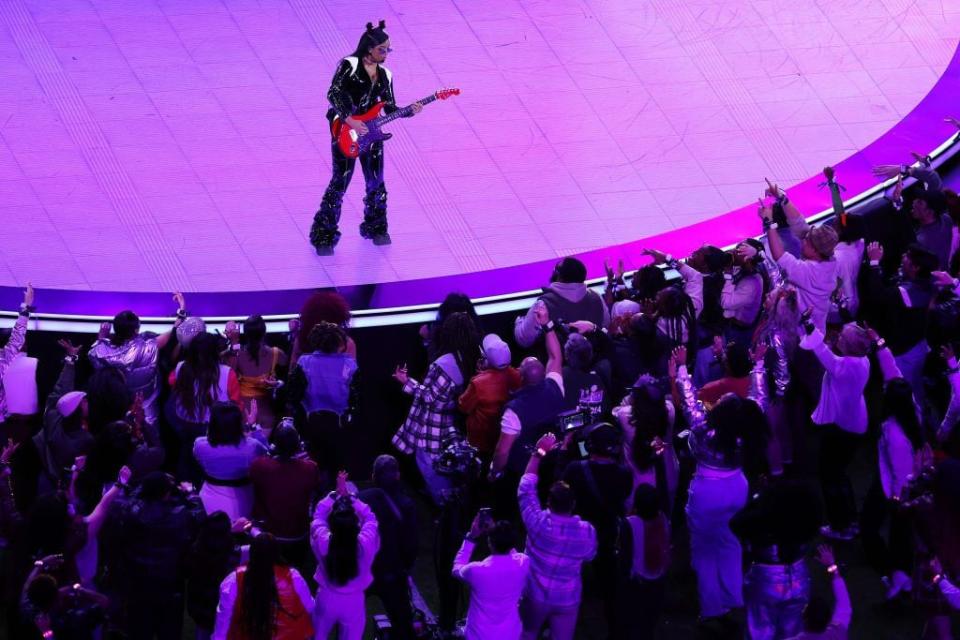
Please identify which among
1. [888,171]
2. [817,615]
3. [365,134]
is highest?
[365,134]

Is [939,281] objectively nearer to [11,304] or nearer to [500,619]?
[500,619]

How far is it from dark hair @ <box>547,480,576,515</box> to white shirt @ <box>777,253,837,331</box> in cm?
238

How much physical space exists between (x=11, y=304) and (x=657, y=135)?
507cm

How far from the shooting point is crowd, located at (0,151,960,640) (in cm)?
645

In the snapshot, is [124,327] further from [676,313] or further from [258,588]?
[676,313]

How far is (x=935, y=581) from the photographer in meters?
6.44

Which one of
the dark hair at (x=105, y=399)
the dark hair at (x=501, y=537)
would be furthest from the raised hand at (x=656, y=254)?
the dark hair at (x=105, y=399)

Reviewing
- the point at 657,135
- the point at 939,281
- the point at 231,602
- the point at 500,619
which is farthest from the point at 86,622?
the point at 657,135

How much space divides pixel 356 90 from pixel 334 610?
425 cm

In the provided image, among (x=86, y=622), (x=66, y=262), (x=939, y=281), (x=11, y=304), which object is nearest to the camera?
(x=86, y=622)

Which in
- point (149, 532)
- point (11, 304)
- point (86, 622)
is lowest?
point (86, 622)

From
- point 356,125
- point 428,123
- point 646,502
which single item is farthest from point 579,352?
point 428,123

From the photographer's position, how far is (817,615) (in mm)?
6055

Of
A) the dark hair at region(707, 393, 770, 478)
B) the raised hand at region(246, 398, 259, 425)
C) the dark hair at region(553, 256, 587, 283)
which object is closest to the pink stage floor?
the dark hair at region(553, 256, 587, 283)
